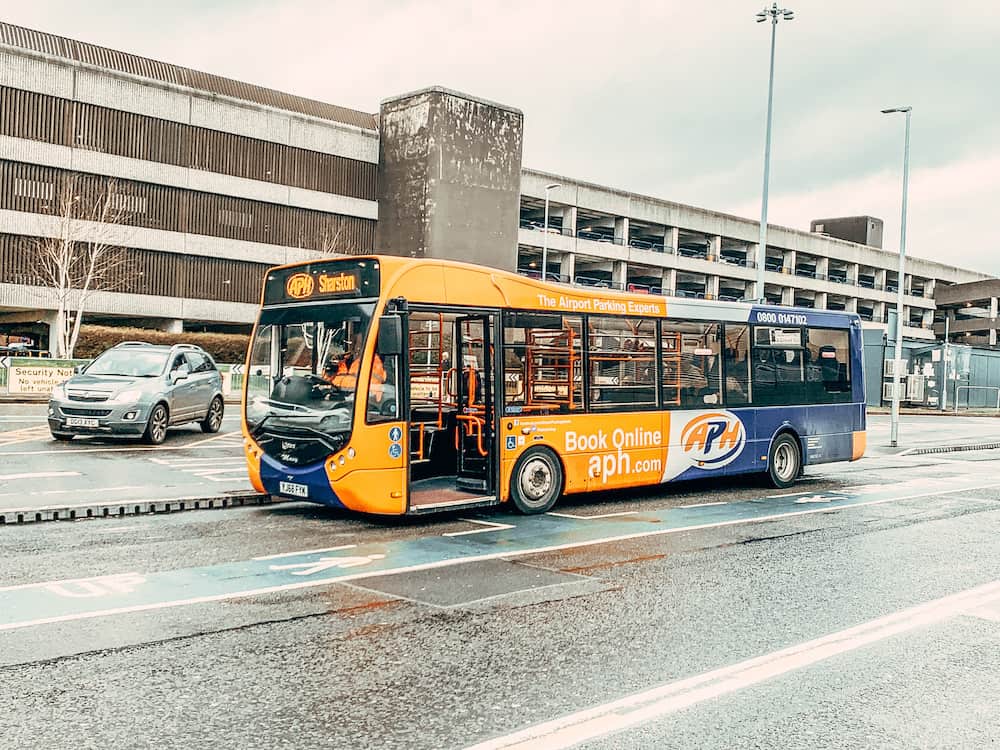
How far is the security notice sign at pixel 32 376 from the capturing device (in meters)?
31.2

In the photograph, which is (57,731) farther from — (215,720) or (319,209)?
(319,209)

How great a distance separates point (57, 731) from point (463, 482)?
24.6 ft

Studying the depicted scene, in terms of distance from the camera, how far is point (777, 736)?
4.73 m

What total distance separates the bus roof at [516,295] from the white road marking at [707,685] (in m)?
5.78

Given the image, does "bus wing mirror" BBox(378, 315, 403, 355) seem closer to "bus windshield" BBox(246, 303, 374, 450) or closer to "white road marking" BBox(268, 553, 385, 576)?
"bus windshield" BBox(246, 303, 374, 450)

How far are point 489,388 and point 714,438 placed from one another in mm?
4303

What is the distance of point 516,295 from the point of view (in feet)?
39.9

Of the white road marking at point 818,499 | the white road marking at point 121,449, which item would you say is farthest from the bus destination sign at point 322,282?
the white road marking at point 818,499

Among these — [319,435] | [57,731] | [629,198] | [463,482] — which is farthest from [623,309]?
[629,198]

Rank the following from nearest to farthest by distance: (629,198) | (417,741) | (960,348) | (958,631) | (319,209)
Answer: (417,741), (958,631), (960,348), (319,209), (629,198)

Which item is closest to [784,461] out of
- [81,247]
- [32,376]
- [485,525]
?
[485,525]

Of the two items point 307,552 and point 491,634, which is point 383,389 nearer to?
point 307,552

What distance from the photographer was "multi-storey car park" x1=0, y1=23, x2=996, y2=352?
161 feet

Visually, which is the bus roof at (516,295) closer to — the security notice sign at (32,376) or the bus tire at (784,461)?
the bus tire at (784,461)
